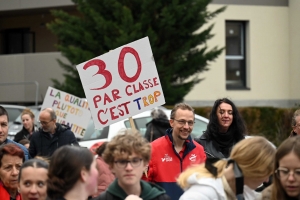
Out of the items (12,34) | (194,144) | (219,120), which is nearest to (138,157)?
(194,144)

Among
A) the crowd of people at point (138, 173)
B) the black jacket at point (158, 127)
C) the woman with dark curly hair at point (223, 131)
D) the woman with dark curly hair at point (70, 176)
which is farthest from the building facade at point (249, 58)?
the woman with dark curly hair at point (70, 176)

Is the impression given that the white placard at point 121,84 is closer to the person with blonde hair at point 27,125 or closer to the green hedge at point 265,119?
the person with blonde hair at point 27,125

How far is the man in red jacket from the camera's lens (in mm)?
7309

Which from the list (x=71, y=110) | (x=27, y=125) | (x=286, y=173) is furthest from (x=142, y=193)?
(x=71, y=110)

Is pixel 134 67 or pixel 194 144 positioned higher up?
pixel 134 67

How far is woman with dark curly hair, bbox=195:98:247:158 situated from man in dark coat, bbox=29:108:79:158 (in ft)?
8.89

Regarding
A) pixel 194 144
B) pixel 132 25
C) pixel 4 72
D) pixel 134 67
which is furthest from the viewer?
pixel 4 72

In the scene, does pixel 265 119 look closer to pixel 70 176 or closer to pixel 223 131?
pixel 223 131

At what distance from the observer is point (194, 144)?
24.8 feet

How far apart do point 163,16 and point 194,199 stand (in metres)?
17.7

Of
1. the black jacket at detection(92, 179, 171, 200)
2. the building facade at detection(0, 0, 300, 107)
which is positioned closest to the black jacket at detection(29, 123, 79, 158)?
the black jacket at detection(92, 179, 171, 200)

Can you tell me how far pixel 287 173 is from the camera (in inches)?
178

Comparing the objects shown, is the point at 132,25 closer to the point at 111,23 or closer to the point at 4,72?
the point at 111,23

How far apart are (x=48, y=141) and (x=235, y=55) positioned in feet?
55.1
